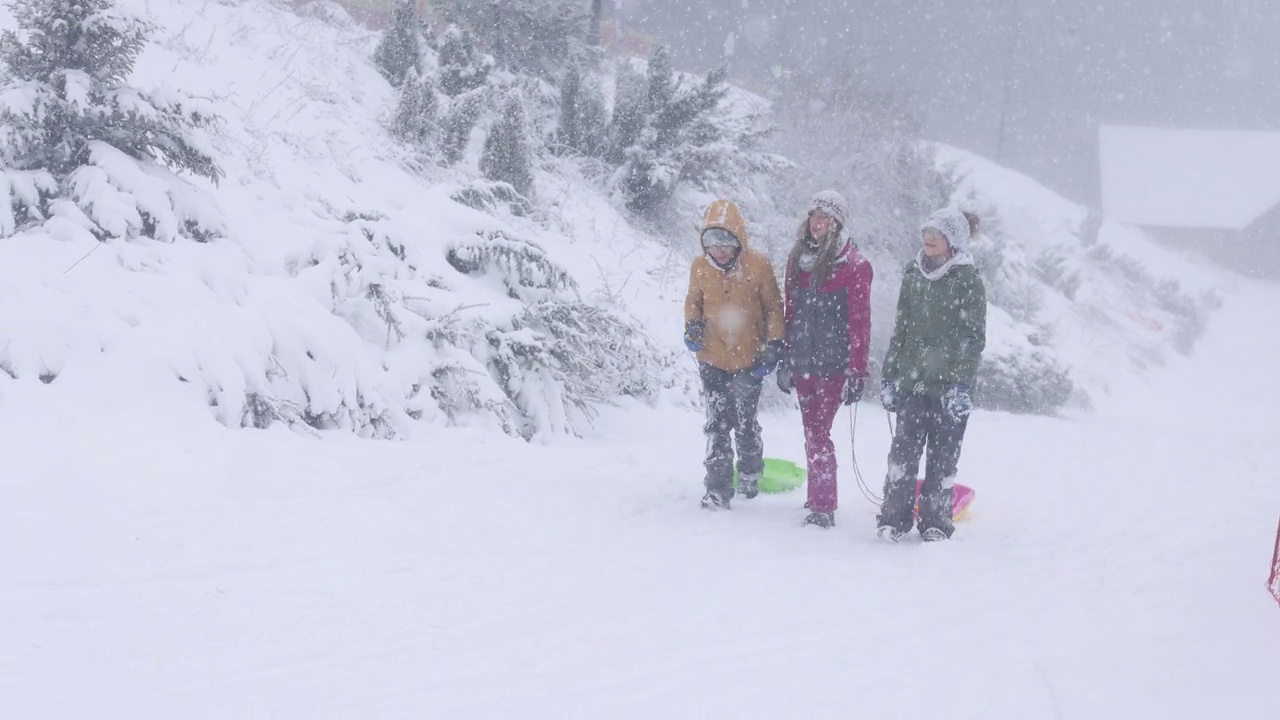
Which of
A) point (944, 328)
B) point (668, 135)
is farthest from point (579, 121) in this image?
point (944, 328)

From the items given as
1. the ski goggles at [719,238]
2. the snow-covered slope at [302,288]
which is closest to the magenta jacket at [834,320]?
the ski goggles at [719,238]

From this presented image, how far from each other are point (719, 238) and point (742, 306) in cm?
37

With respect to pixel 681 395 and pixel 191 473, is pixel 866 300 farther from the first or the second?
pixel 681 395

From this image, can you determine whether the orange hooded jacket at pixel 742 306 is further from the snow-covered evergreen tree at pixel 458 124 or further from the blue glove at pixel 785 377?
the snow-covered evergreen tree at pixel 458 124

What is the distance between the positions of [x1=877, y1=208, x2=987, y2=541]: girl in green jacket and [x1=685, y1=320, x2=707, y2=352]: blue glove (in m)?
0.94

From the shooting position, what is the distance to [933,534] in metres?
4.51

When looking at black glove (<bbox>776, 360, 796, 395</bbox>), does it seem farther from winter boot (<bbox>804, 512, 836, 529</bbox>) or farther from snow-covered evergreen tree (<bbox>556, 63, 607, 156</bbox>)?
snow-covered evergreen tree (<bbox>556, 63, 607, 156</bbox>)

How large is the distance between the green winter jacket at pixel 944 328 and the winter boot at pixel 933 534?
0.66 meters

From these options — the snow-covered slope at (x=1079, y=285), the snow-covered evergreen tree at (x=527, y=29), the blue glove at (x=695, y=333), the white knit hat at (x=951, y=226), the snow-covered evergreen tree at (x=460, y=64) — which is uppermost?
the snow-covered evergreen tree at (x=527, y=29)

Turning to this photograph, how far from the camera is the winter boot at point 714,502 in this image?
4.94 m

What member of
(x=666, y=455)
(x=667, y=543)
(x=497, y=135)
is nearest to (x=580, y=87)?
(x=497, y=135)

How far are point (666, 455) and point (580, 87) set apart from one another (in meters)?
8.70

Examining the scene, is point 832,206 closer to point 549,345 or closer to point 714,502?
point 714,502

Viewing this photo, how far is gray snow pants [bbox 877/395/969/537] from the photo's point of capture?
4480mm
